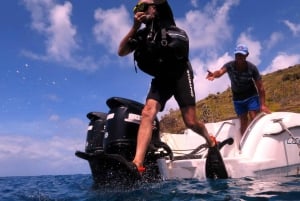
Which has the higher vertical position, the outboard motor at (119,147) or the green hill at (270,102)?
the green hill at (270,102)

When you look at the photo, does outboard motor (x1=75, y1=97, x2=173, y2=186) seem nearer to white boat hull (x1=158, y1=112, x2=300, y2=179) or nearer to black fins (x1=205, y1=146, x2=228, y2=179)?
white boat hull (x1=158, y1=112, x2=300, y2=179)

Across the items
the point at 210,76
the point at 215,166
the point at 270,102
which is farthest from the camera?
the point at 270,102

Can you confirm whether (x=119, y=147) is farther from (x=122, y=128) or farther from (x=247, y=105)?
(x=247, y=105)

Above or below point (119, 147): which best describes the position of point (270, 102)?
above

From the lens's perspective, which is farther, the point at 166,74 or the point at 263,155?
the point at 263,155

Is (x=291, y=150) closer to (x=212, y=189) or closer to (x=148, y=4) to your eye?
(x=212, y=189)

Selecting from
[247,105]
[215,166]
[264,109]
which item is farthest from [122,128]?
[247,105]

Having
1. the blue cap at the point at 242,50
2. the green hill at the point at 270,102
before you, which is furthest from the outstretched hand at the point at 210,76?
the green hill at the point at 270,102

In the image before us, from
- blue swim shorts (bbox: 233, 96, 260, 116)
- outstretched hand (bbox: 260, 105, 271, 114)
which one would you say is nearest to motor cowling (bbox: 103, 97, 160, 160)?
outstretched hand (bbox: 260, 105, 271, 114)

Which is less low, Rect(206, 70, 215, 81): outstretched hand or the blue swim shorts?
Rect(206, 70, 215, 81): outstretched hand

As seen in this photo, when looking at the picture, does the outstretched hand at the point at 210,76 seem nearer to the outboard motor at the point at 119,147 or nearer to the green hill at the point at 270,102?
the outboard motor at the point at 119,147

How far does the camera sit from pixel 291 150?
5977 millimetres

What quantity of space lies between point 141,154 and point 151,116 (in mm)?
529

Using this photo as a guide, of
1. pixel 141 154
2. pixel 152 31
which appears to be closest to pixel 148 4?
pixel 152 31
